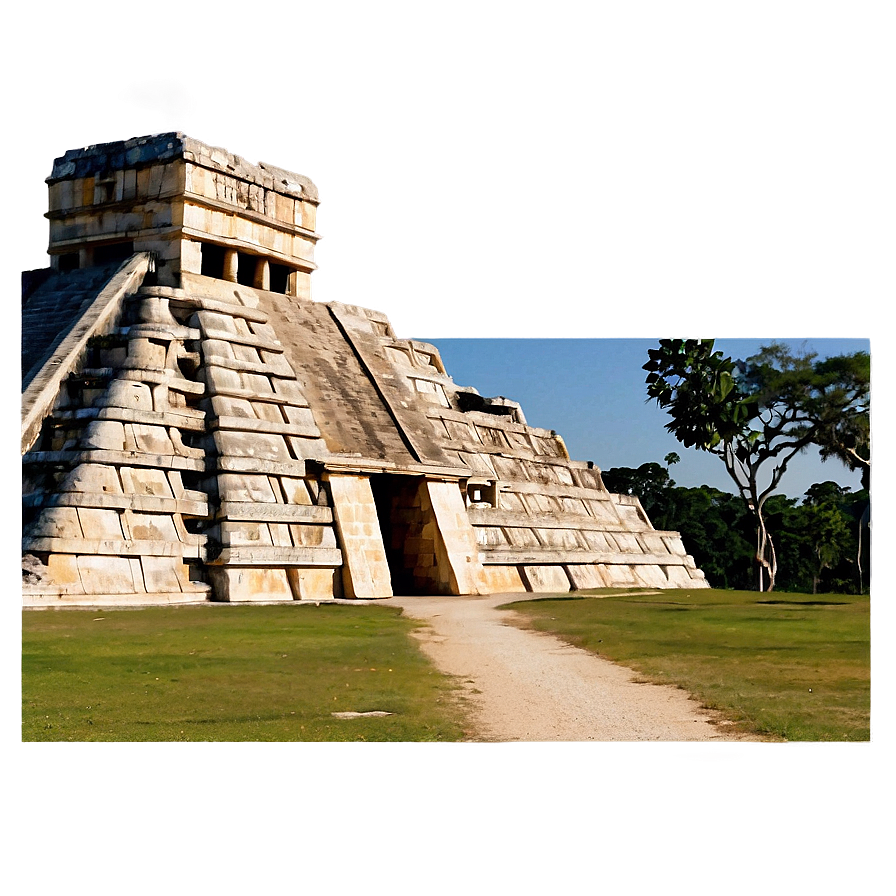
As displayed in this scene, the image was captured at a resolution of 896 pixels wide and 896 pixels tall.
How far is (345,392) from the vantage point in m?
21.6

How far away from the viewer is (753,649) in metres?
13.0

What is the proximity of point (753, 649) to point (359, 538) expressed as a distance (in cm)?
731

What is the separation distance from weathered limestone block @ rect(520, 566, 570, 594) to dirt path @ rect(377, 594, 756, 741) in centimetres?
739

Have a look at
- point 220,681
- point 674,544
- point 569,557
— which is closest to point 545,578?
point 569,557

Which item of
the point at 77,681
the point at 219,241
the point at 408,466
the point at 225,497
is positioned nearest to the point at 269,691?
the point at 77,681

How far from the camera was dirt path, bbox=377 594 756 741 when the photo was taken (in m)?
9.69

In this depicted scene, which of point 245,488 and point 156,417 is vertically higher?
point 156,417

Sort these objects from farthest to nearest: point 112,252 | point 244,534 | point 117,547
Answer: point 112,252, point 244,534, point 117,547

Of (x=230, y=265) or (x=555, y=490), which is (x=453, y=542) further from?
(x=230, y=265)

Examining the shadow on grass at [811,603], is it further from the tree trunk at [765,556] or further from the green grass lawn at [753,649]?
the tree trunk at [765,556]

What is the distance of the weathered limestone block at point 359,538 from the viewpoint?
1814 cm

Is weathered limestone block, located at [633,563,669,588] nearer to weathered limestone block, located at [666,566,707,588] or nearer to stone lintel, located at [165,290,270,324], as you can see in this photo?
weathered limestone block, located at [666,566,707,588]

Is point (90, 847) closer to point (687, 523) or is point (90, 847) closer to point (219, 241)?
point (219, 241)

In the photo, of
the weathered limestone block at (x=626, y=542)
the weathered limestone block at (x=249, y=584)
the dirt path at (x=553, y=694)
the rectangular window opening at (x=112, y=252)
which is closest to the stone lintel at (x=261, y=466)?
the weathered limestone block at (x=249, y=584)
